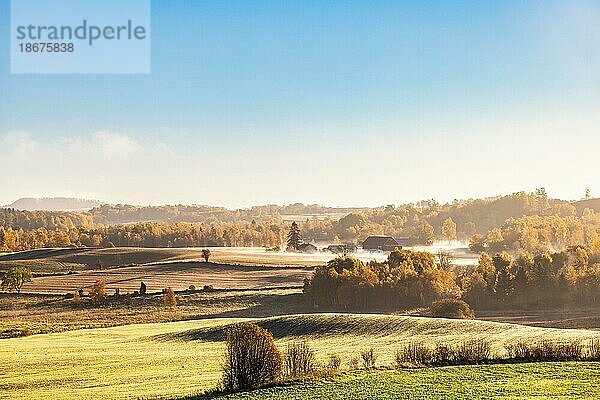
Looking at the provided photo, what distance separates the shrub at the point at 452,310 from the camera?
68.2 metres

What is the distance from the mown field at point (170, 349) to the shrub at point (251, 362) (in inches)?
68.1

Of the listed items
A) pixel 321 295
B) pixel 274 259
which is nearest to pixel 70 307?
pixel 321 295

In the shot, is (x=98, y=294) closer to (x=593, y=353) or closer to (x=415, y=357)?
(x=415, y=357)

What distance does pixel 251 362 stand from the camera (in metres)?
30.0

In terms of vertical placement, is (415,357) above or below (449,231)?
below

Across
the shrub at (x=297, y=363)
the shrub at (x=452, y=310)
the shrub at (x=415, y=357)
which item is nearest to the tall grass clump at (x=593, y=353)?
the shrub at (x=415, y=357)

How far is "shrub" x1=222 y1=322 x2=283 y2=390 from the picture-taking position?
29688mm

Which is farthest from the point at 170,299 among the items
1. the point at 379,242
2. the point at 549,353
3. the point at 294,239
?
Result: the point at 379,242

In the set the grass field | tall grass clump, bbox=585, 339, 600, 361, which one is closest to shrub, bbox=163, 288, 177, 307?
the grass field

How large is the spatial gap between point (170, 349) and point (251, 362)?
61.5 feet

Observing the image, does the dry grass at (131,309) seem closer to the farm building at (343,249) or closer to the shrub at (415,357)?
the shrub at (415,357)

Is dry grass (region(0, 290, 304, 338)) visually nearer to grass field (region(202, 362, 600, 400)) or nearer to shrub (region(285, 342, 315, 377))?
shrub (region(285, 342, 315, 377))

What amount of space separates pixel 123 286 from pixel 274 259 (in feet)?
115

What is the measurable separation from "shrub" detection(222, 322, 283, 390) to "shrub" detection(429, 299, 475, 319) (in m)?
41.0
